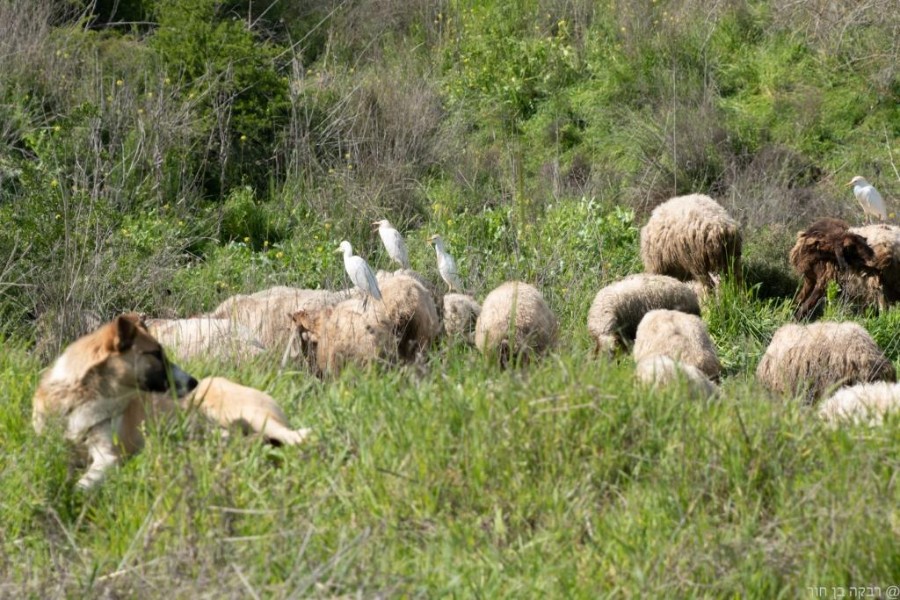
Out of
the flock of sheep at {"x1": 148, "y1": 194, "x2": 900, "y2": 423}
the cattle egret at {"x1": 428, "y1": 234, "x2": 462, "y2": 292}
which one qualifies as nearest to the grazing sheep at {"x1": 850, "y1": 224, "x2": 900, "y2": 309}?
the flock of sheep at {"x1": 148, "y1": 194, "x2": 900, "y2": 423}

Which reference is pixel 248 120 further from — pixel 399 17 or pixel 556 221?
pixel 399 17

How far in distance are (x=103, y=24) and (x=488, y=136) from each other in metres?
6.09

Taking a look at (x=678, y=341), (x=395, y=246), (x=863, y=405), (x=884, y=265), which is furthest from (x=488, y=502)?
(x=884, y=265)

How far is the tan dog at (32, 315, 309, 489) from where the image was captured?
5.34m

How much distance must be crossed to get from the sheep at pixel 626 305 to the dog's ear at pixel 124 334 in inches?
218

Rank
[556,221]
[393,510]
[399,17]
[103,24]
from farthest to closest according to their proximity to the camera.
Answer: [399,17]
[103,24]
[556,221]
[393,510]

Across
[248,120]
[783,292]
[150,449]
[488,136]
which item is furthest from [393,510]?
[488,136]

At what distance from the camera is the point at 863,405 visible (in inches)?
250

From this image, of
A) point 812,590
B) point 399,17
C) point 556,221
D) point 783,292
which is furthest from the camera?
point 399,17

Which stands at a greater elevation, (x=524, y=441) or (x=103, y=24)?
(x=524, y=441)

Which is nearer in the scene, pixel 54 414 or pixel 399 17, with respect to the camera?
pixel 54 414

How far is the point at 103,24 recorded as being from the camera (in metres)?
19.2

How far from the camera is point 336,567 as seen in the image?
4.48m

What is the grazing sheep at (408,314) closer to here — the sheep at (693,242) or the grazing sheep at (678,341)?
the grazing sheep at (678,341)
